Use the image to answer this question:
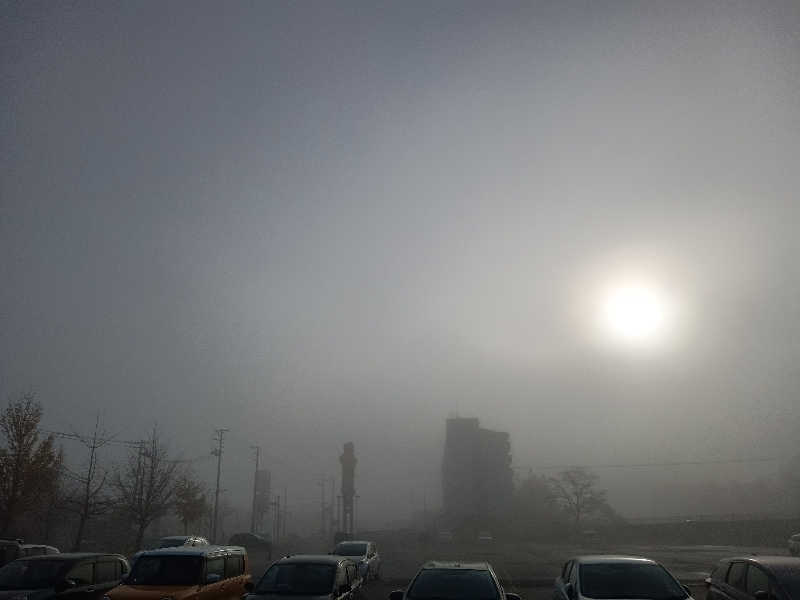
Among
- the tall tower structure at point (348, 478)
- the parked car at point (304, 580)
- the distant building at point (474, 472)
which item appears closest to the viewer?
the parked car at point (304, 580)

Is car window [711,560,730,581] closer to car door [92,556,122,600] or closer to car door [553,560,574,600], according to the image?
car door [553,560,574,600]

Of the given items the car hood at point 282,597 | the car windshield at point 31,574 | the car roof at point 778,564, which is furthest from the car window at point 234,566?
the car roof at point 778,564

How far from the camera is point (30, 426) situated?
32.7 m

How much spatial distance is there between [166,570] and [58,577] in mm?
3185

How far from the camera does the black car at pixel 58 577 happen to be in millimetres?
14539

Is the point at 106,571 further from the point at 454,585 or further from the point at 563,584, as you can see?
the point at 563,584

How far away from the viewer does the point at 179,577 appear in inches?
550

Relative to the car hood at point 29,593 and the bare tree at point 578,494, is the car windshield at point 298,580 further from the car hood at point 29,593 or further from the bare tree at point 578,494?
the bare tree at point 578,494

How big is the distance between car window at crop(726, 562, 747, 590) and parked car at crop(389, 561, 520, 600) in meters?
4.95

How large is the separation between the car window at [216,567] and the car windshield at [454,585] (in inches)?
225

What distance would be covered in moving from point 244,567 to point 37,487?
21.6 metres

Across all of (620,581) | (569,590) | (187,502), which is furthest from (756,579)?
(187,502)

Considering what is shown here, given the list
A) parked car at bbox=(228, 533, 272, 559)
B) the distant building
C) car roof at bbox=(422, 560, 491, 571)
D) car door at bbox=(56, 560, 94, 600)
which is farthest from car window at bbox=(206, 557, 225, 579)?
the distant building

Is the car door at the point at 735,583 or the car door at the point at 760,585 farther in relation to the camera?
the car door at the point at 735,583
